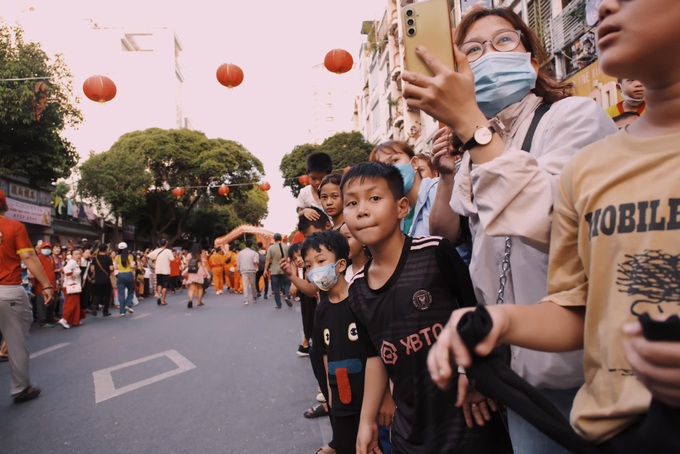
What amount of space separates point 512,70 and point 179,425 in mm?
3952

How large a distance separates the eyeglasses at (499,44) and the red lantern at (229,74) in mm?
9010

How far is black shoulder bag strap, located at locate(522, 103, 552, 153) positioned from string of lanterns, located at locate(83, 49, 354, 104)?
884cm

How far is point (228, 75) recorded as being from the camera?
9922 millimetres

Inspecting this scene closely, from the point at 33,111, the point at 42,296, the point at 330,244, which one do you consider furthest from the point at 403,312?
the point at 33,111

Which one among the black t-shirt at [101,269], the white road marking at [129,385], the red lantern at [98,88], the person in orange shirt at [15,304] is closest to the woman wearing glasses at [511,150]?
the white road marking at [129,385]

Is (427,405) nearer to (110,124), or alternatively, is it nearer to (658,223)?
(658,223)

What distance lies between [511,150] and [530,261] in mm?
356

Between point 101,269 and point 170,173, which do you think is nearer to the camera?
point 101,269

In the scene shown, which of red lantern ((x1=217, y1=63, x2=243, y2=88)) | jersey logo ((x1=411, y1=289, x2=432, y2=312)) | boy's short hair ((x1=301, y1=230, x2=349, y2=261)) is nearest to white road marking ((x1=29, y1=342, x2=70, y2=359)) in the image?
red lantern ((x1=217, y1=63, x2=243, y2=88))

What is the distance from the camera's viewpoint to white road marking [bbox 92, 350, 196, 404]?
5313 mm

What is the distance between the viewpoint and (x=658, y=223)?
2.89ft

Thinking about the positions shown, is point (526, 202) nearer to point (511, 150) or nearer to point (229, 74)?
point (511, 150)

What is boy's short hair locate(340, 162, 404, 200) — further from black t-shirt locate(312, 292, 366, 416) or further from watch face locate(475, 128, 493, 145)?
watch face locate(475, 128, 493, 145)

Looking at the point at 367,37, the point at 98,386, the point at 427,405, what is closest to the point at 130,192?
the point at 367,37
